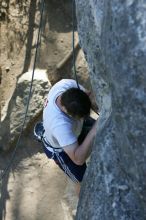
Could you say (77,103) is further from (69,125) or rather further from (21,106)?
(21,106)

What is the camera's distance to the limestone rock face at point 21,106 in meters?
5.35

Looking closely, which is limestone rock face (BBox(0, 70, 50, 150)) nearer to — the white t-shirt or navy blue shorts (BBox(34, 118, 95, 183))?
navy blue shorts (BBox(34, 118, 95, 183))

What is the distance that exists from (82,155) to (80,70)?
1.77m

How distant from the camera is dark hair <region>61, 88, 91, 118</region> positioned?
3.46 m

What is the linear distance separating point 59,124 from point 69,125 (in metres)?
0.06

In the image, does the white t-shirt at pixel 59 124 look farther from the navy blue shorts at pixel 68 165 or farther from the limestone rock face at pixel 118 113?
the limestone rock face at pixel 118 113

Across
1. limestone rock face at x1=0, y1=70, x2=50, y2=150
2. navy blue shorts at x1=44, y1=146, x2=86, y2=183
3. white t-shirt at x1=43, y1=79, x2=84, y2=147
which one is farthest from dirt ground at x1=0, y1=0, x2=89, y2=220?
white t-shirt at x1=43, y1=79, x2=84, y2=147

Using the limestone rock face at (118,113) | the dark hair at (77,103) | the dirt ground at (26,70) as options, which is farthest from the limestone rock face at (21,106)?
the limestone rock face at (118,113)

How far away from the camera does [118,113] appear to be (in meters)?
2.64

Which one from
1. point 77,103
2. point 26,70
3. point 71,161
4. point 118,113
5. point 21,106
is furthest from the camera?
point 26,70

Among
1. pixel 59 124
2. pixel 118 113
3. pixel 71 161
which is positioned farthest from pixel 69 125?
pixel 118 113

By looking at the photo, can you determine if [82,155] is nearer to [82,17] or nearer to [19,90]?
[82,17]

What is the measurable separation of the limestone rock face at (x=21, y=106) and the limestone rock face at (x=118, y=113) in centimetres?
196

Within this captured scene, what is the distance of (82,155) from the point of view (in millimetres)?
3545
